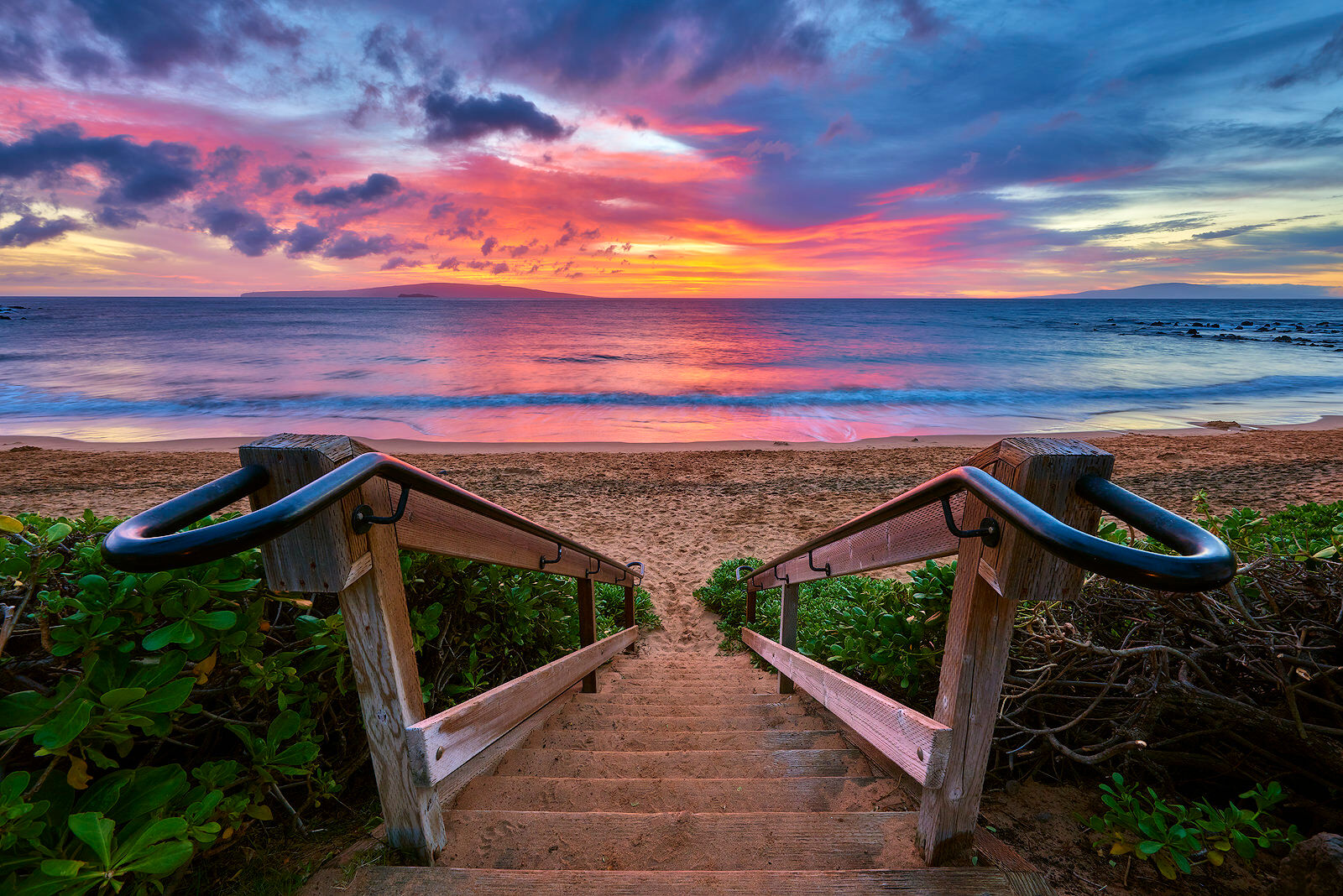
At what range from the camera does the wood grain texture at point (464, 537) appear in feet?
5.19

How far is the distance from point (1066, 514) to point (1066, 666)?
1.28 meters

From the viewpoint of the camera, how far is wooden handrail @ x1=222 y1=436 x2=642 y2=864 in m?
1.22

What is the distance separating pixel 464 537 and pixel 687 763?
1394 mm

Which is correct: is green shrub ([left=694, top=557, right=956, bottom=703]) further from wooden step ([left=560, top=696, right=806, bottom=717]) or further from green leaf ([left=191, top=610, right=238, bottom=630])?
green leaf ([left=191, top=610, right=238, bottom=630])

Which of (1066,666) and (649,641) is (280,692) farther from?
(649,641)

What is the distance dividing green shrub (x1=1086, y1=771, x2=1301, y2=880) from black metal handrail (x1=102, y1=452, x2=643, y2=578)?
2.08 metres

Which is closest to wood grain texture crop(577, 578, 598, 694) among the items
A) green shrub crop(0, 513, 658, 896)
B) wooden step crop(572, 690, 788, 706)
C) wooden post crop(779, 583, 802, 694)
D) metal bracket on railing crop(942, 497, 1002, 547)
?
wooden step crop(572, 690, 788, 706)

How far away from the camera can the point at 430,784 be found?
144 centimetres

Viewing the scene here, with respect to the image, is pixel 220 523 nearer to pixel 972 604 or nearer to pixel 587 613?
pixel 972 604

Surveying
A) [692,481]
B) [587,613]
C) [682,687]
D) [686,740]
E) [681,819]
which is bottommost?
[692,481]

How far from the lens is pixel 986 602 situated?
54.5 inches

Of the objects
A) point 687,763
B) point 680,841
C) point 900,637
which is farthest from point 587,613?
point 680,841

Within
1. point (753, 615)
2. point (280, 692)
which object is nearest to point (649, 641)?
point (753, 615)

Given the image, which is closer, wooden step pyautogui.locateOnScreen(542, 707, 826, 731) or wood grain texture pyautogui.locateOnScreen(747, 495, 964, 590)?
wood grain texture pyautogui.locateOnScreen(747, 495, 964, 590)
